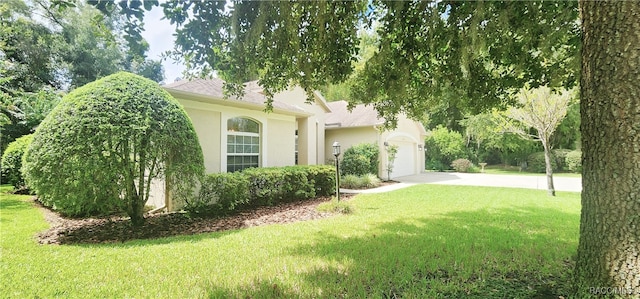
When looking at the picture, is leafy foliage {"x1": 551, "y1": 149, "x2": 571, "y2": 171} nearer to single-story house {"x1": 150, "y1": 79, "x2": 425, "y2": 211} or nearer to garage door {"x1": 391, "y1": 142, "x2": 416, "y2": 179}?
garage door {"x1": 391, "y1": 142, "x2": 416, "y2": 179}

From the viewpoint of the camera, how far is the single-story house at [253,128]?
8852mm

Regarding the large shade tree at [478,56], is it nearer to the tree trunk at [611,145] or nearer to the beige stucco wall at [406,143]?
the tree trunk at [611,145]

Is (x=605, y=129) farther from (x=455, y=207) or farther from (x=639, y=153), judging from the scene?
(x=455, y=207)

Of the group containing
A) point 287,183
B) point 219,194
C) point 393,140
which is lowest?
point 219,194

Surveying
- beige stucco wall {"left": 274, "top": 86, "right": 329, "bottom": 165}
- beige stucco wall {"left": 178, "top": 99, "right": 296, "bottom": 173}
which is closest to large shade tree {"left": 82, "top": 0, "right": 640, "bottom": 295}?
beige stucco wall {"left": 178, "top": 99, "right": 296, "bottom": 173}

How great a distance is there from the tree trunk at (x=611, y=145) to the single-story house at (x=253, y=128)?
424 cm

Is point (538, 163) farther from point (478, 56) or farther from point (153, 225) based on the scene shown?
point (153, 225)

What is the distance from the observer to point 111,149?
5.68 meters

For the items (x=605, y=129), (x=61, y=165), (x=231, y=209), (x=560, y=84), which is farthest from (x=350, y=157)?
(x=605, y=129)

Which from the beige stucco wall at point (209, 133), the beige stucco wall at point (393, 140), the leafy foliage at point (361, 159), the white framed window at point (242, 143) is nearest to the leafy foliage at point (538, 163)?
the beige stucco wall at point (393, 140)

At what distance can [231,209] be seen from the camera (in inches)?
308

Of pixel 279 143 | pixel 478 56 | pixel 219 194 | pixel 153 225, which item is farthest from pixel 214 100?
pixel 478 56

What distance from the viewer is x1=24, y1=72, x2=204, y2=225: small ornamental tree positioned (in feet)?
17.8

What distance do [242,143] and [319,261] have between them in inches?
275
